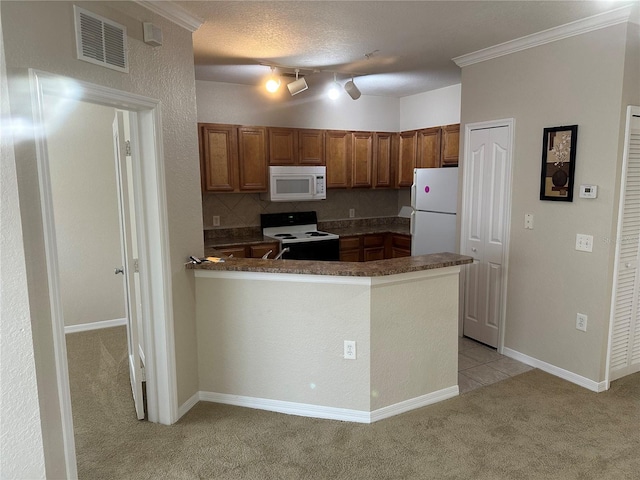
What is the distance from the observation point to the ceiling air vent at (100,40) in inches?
77.9

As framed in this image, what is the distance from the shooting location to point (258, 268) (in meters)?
2.77

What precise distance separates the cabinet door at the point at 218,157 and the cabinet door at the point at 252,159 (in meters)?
0.07

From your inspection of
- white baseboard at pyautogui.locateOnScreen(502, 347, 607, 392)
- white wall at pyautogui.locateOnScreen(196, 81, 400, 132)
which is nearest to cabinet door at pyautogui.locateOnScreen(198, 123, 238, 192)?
white wall at pyautogui.locateOnScreen(196, 81, 400, 132)

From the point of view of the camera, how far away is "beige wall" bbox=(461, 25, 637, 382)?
295 centimetres

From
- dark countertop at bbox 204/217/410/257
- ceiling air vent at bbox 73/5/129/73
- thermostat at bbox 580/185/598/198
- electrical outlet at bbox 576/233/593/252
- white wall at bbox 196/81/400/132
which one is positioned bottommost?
dark countertop at bbox 204/217/410/257

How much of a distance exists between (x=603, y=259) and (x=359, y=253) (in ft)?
9.29

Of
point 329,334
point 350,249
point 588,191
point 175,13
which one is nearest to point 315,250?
point 350,249

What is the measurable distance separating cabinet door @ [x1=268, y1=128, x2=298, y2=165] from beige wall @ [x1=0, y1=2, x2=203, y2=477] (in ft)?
7.09

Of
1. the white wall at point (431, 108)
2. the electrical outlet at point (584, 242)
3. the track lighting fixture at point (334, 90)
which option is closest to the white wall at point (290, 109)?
the white wall at point (431, 108)

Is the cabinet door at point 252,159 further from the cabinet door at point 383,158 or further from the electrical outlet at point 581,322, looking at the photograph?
the electrical outlet at point 581,322

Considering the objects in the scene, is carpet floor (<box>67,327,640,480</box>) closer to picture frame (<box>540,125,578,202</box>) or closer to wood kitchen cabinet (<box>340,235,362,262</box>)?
picture frame (<box>540,125,578,202</box>)

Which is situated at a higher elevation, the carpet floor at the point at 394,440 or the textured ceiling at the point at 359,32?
the textured ceiling at the point at 359,32

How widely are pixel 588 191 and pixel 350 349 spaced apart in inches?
79.3

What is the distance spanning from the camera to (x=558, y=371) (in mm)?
3385
